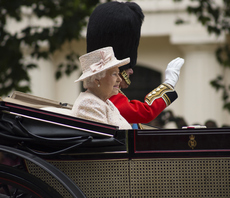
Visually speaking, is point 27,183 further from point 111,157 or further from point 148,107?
point 148,107

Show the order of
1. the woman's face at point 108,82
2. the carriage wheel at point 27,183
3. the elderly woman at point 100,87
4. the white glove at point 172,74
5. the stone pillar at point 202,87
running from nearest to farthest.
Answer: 1. the carriage wheel at point 27,183
2. the elderly woman at point 100,87
3. the woman's face at point 108,82
4. the white glove at point 172,74
5. the stone pillar at point 202,87

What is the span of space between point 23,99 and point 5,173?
0.96m

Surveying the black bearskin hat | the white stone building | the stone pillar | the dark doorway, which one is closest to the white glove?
the black bearskin hat

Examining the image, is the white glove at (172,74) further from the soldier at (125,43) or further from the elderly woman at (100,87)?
the elderly woman at (100,87)

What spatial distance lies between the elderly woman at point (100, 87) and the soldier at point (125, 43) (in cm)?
24

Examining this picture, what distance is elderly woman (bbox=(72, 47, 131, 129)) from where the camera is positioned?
262 cm

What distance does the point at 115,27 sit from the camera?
10.1 ft

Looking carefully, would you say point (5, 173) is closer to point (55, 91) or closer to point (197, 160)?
point (197, 160)

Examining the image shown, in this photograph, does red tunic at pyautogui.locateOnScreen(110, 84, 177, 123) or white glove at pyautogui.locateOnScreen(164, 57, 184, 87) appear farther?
white glove at pyautogui.locateOnScreen(164, 57, 184, 87)

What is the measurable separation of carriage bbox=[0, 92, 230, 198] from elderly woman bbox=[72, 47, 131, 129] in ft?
0.67

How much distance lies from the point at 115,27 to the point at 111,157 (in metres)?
0.97

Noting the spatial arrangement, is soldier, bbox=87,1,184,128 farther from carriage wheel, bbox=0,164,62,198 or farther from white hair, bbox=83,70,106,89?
carriage wheel, bbox=0,164,62,198

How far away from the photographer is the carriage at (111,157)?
2.37m

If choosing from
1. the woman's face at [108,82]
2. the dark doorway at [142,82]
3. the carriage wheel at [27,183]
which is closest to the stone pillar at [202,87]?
the dark doorway at [142,82]
